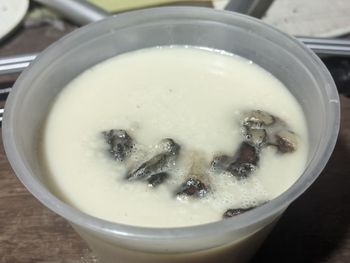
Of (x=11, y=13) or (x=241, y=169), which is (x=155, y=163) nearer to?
(x=241, y=169)

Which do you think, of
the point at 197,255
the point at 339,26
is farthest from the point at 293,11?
the point at 197,255

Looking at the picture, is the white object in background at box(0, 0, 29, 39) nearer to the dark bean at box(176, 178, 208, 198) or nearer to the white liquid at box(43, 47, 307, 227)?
the white liquid at box(43, 47, 307, 227)

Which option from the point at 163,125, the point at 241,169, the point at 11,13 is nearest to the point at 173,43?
the point at 163,125

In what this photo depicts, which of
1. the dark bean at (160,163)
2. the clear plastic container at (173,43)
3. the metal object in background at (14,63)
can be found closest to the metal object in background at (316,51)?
the metal object in background at (14,63)

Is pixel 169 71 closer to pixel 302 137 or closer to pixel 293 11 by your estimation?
pixel 302 137

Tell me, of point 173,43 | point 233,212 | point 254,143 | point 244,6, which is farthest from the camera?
point 244,6

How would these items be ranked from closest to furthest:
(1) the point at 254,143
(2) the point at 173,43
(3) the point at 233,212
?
(3) the point at 233,212, (1) the point at 254,143, (2) the point at 173,43

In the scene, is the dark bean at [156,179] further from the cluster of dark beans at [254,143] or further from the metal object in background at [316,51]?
the metal object in background at [316,51]
